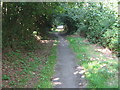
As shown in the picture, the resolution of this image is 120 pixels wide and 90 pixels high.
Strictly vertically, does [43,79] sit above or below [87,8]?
below

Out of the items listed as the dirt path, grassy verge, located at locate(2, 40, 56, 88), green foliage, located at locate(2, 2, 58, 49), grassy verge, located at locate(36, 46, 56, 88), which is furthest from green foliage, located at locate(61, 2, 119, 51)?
grassy verge, located at locate(2, 40, 56, 88)

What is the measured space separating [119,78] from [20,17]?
20.9 ft

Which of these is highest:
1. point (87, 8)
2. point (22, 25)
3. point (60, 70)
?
point (87, 8)

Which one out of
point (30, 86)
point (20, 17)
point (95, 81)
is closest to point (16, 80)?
point (30, 86)

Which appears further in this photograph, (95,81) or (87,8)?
(87,8)

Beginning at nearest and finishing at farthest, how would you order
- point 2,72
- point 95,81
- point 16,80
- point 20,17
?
1. point 95,81
2. point 16,80
3. point 2,72
4. point 20,17

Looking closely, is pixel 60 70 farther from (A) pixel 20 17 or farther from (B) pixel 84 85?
(A) pixel 20 17

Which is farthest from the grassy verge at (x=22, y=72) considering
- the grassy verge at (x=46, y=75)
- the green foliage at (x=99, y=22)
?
the green foliage at (x=99, y=22)

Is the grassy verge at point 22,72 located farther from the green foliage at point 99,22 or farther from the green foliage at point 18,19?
the green foliage at point 99,22

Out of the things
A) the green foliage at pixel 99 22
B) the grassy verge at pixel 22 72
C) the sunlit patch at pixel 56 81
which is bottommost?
the sunlit patch at pixel 56 81

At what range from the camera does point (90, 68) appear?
6141 mm

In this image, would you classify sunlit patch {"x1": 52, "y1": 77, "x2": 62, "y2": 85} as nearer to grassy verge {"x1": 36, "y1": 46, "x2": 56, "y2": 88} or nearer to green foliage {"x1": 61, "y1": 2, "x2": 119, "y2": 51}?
grassy verge {"x1": 36, "y1": 46, "x2": 56, "y2": 88}

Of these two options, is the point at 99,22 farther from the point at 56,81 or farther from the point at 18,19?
the point at 56,81

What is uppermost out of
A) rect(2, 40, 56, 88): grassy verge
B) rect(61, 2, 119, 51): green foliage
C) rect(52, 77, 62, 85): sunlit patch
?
rect(61, 2, 119, 51): green foliage
